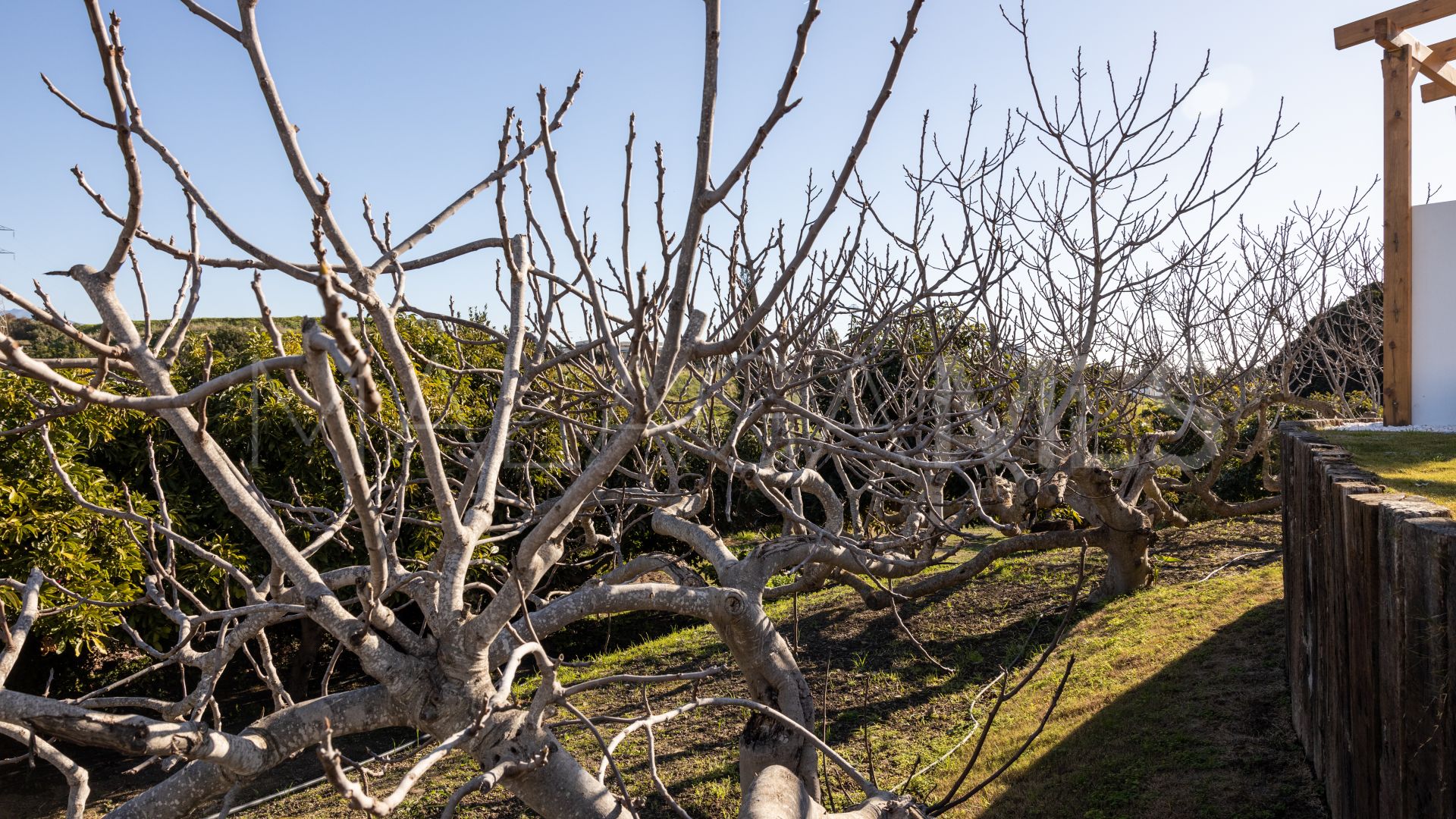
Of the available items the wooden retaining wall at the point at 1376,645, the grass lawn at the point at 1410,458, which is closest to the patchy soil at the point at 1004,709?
the wooden retaining wall at the point at 1376,645

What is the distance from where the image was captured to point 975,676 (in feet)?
18.6

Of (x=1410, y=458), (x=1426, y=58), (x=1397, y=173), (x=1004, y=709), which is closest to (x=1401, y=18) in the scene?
(x=1426, y=58)

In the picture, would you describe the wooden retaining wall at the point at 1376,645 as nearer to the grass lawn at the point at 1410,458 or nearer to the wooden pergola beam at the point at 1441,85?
the grass lawn at the point at 1410,458

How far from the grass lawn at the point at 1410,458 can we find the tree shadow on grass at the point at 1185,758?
1.29 m

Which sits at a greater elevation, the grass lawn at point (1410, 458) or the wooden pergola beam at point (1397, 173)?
the wooden pergola beam at point (1397, 173)

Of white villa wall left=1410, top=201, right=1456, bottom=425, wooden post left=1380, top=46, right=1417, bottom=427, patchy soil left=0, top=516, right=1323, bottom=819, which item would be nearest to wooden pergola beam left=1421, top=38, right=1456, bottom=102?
wooden post left=1380, top=46, right=1417, bottom=427

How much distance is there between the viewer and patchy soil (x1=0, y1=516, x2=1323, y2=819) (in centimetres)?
396

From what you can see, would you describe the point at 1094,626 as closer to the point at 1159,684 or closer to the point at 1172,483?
the point at 1159,684

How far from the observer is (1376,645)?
2.52m

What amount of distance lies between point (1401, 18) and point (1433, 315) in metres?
1.96

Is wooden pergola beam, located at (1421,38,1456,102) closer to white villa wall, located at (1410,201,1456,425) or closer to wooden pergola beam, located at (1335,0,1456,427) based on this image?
wooden pergola beam, located at (1335,0,1456,427)

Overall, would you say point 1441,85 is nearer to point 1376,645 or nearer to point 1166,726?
point 1166,726

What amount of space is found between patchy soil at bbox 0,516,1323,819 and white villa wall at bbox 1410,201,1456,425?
1.61 metres

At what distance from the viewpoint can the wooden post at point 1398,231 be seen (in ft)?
19.4
